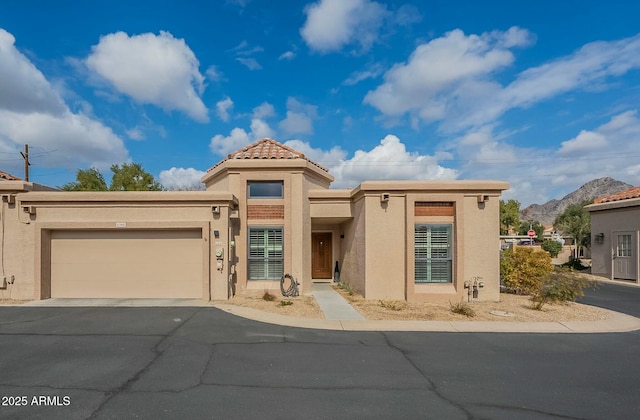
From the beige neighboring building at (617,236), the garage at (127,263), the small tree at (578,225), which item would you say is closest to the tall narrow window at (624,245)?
the beige neighboring building at (617,236)

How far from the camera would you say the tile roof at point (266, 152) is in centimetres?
1371

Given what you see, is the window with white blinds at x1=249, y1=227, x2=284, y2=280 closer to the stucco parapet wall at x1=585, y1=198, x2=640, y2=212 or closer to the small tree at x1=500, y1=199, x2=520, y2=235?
the stucco parapet wall at x1=585, y1=198, x2=640, y2=212

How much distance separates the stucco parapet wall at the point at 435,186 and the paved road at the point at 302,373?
17.5 ft

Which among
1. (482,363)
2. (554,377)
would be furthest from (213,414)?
(554,377)

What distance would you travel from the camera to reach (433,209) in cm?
1226

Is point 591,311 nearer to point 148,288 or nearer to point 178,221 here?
point 178,221

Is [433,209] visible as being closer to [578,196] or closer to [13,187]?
[13,187]

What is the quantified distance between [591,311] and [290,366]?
1032 cm

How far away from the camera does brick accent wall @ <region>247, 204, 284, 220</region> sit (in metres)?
13.4

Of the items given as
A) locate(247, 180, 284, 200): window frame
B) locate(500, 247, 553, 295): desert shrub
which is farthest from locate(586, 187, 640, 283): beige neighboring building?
locate(247, 180, 284, 200): window frame

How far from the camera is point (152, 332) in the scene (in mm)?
8094

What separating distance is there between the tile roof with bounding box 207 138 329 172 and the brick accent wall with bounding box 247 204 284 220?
6.54 ft

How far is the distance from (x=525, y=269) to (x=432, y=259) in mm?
3921

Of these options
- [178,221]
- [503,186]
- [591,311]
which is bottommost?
[591,311]
